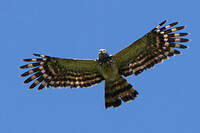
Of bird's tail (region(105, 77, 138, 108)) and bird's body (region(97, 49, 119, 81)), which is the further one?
bird's tail (region(105, 77, 138, 108))

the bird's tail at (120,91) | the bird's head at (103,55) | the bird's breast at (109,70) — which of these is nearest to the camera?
the bird's head at (103,55)

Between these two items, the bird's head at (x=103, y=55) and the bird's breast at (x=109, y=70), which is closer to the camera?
the bird's head at (x=103, y=55)

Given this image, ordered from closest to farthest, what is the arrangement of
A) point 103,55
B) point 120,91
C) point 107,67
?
point 103,55
point 107,67
point 120,91

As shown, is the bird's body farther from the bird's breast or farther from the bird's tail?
the bird's tail

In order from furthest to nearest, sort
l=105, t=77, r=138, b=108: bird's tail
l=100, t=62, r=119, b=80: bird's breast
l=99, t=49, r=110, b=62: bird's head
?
1. l=105, t=77, r=138, b=108: bird's tail
2. l=100, t=62, r=119, b=80: bird's breast
3. l=99, t=49, r=110, b=62: bird's head

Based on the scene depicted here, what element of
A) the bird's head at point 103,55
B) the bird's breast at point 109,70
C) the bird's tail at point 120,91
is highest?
the bird's head at point 103,55

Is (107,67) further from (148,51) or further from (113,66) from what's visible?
(148,51)

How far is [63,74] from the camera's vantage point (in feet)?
97.2

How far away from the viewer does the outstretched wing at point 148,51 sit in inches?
1133

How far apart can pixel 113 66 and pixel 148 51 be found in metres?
1.62

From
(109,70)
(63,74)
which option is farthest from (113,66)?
(63,74)

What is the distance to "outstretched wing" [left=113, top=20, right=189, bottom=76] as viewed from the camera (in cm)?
2877

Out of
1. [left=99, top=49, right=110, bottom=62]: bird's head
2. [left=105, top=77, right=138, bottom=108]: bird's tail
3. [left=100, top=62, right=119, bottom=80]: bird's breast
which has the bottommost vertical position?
[left=105, top=77, right=138, bottom=108]: bird's tail

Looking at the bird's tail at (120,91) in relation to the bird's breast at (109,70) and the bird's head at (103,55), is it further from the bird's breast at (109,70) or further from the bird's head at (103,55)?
the bird's head at (103,55)
